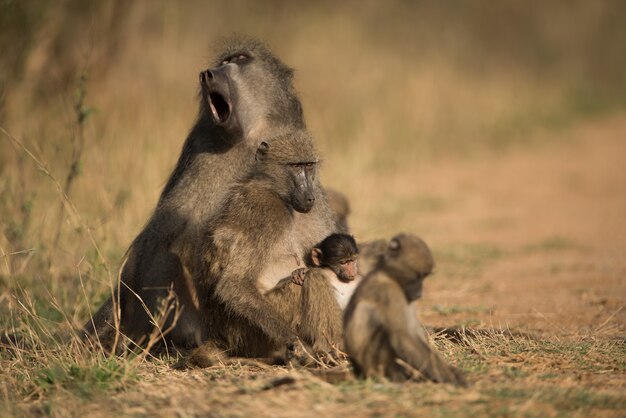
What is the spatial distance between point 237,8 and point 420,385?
12.3 meters

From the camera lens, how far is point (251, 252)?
4566 millimetres

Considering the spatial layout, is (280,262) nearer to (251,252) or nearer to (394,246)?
(251,252)

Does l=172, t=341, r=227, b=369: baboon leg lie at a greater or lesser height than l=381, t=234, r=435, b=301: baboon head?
lesser

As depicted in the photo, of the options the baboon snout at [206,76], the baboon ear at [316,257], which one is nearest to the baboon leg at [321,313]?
the baboon ear at [316,257]

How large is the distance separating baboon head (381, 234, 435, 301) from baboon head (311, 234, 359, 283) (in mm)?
919

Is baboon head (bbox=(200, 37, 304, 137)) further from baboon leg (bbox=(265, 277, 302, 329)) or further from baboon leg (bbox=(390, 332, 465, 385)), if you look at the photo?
baboon leg (bbox=(390, 332, 465, 385))

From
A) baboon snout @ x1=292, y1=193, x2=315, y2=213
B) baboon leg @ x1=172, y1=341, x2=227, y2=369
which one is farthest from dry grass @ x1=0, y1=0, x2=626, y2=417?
baboon snout @ x1=292, y1=193, x2=315, y2=213

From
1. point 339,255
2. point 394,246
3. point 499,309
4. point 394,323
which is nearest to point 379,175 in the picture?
point 499,309

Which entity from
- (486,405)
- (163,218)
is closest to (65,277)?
(163,218)

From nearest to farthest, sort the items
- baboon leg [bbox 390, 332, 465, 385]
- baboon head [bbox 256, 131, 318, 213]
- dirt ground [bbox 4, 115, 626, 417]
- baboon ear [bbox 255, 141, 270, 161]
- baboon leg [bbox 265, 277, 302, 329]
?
dirt ground [bbox 4, 115, 626, 417] → baboon leg [bbox 390, 332, 465, 385] → baboon leg [bbox 265, 277, 302, 329] → baboon head [bbox 256, 131, 318, 213] → baboon ear [bbox 255, 141, 270, 161]

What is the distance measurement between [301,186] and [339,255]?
0.42m

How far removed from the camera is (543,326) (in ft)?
17.8

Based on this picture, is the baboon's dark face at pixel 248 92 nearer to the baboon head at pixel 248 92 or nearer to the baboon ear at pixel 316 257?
the baboon head at pixel 248 92

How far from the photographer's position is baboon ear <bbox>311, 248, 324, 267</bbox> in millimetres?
4742
